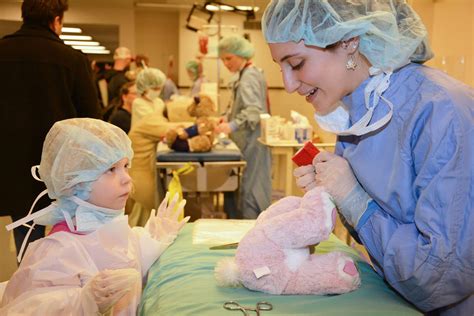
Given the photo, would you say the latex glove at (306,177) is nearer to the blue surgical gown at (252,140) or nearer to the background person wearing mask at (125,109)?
the blue surgical gown at (252,140)

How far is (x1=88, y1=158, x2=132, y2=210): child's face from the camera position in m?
A: 1.33

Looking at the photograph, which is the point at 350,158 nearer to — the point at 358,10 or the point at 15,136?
the point at 358,10

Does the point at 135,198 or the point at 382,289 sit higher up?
the point at 382,289

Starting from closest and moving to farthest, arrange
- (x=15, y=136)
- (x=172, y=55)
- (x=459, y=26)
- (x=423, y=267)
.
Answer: (x=423, y=267) < (x=15, y=136) < (x=459, y=26) < (x=172, y=55)

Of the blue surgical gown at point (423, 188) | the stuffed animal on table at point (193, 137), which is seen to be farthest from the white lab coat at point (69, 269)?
the stuffed animal on table at point (193, 137)

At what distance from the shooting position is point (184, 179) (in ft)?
10.1

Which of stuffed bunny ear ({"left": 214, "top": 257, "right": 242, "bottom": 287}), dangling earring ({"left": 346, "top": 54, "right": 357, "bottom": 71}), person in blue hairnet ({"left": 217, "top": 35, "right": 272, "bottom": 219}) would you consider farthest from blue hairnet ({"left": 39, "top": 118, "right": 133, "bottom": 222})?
person in blue hairnet ({"left": 217, "top": 35, "right": 272, "bottom": 219})

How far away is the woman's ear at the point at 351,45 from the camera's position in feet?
3.57

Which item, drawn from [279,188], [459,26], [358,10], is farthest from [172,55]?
[358,10]

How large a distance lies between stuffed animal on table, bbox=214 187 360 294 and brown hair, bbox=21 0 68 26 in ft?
5.19

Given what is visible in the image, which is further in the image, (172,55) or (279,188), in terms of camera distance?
(172,55)

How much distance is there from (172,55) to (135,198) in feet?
16.1

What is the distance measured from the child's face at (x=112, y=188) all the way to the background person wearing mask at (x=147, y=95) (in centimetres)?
276

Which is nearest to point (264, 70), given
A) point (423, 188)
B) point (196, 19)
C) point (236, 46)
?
point (196, 19)
